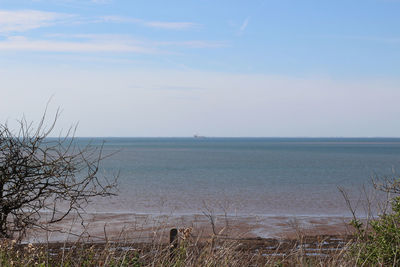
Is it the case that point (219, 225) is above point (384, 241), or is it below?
below

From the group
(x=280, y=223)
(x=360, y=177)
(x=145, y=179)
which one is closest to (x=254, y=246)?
(x=280, y=223)

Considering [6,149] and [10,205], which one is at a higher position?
[6,149]

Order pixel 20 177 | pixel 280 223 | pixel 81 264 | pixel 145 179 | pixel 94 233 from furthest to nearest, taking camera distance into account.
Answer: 1. pixel 145 179
2. pixel 280 223
3. pixel 94 233
4. pixel 20 177
5. pixel 81 264

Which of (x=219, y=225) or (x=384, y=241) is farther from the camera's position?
(x=219, y=225)

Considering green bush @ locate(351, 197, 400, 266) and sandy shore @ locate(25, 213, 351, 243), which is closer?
green bush @ locate(351, 197, 400, 266)

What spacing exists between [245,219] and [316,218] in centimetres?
336

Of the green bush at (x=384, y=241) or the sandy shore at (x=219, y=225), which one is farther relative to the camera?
the sandy shore at (x=219, y=225)

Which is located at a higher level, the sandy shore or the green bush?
the green bush

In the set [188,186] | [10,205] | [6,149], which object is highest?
[6,149]

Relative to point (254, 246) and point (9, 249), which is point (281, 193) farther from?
point (9, 249)

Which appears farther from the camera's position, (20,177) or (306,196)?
(306,196)

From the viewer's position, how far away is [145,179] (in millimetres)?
42906

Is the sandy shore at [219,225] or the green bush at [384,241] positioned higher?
the green bush at [384,241]

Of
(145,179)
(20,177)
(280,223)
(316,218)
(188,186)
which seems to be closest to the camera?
(20,177)
